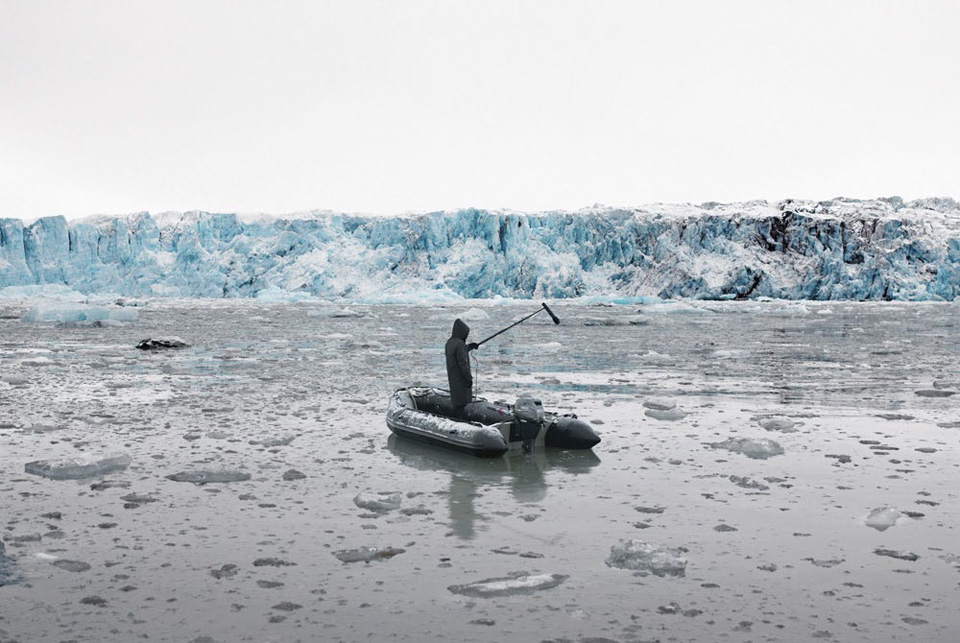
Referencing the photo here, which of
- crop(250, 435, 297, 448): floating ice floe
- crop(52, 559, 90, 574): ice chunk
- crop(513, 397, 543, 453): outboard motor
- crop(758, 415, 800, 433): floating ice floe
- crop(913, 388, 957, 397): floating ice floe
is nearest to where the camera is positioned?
crop(52, 559, 90, 574): ice chunk

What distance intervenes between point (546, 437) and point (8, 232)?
239 feet

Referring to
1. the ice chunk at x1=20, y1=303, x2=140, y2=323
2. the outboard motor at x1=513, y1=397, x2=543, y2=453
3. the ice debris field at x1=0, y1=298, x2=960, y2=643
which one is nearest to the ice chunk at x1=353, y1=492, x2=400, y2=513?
the ice debris field at x1=0, y1=298, x2=960, y2=643

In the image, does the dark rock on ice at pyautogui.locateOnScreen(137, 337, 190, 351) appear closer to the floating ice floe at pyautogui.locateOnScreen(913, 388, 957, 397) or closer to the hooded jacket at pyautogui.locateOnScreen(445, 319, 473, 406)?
the hooded jacket at pyautogui.locateOnScreen(445, 319, 473, 406)

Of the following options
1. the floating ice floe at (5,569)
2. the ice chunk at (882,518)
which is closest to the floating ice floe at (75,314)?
the floating ice floe at (5,569)

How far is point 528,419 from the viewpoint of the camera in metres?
7.58

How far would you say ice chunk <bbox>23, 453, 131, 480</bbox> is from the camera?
646 centimetres

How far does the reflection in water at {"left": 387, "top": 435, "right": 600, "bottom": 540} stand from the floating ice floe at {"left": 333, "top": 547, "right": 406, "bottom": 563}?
74 cm

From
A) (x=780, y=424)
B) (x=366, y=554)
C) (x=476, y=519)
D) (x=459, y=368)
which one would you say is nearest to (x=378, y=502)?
(x=476, y=519)

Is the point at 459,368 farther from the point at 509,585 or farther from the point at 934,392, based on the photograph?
the point at 934,392

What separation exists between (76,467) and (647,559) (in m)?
4.51

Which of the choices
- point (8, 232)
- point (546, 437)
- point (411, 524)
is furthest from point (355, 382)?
point (8, 232)

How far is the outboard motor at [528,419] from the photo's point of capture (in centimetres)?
758

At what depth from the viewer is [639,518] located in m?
5.48

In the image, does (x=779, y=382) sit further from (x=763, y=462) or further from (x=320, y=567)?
(x=320, y=567)
